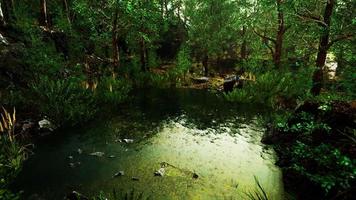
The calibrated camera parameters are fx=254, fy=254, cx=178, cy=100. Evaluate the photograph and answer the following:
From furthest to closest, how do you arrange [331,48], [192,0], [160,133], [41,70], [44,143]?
[192,0] → [41,70] → [331,48] → [160,133] → [44,143]

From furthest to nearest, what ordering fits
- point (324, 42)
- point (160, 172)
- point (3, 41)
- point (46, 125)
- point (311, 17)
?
point (3, 41), point (311, 17), point (324, 42), point (46, 125), point (160, 172)

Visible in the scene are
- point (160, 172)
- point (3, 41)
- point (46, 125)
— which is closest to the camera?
point (160, 172)

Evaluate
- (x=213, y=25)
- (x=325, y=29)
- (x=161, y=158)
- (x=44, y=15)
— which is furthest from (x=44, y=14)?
(x=325, y=29)

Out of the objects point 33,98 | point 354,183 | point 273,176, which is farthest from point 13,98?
point 354,183

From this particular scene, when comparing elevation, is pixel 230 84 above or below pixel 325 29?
below

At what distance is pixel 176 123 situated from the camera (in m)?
9.98

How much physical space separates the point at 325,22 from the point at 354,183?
26.4 ft

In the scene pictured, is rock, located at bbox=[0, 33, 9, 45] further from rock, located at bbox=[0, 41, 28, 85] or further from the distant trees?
the distant trees

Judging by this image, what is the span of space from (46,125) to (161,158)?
4499mm

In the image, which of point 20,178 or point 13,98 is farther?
point 13,98

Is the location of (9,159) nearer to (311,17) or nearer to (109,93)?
(109,93)

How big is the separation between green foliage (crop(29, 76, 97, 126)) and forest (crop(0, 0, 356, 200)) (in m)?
0.05

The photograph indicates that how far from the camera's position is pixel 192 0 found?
22.7 meters

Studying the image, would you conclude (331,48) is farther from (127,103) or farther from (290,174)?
(127,103)
